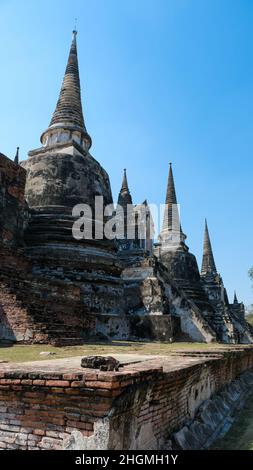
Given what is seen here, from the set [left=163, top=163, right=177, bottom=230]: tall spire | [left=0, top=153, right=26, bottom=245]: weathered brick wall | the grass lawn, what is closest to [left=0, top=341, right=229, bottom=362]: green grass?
the grass lawn

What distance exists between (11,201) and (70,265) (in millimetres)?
2770

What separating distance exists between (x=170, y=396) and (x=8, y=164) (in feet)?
32.9

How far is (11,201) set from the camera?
495 inches

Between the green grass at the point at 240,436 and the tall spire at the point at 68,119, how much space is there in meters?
13.8

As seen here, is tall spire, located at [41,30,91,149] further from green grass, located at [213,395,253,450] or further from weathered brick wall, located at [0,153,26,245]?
green grass, located at [213,395,253,450]

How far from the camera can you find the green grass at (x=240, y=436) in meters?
4.68

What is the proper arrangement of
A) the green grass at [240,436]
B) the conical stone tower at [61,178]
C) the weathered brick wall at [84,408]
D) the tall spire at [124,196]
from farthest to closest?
the tall spire at [124,196]
the conical stone tower at [61,178]
the green grass at [240,436]
the weathered brick wall at [84,408]

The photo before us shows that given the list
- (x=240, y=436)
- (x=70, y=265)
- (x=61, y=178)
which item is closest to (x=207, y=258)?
(x=61, y=178)

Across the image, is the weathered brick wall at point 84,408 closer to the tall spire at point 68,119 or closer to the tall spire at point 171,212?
the tall spire at point 68,119

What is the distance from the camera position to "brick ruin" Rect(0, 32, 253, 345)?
9.92 metres

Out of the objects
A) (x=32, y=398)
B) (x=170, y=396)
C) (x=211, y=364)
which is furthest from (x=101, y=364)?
(x=211, y=364)

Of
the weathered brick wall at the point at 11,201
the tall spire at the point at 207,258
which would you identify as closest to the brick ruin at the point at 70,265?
the weathered brick wall at the point at 11,201

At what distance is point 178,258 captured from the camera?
2459cm

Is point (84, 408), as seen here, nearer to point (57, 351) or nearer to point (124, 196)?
point (57, 351)
